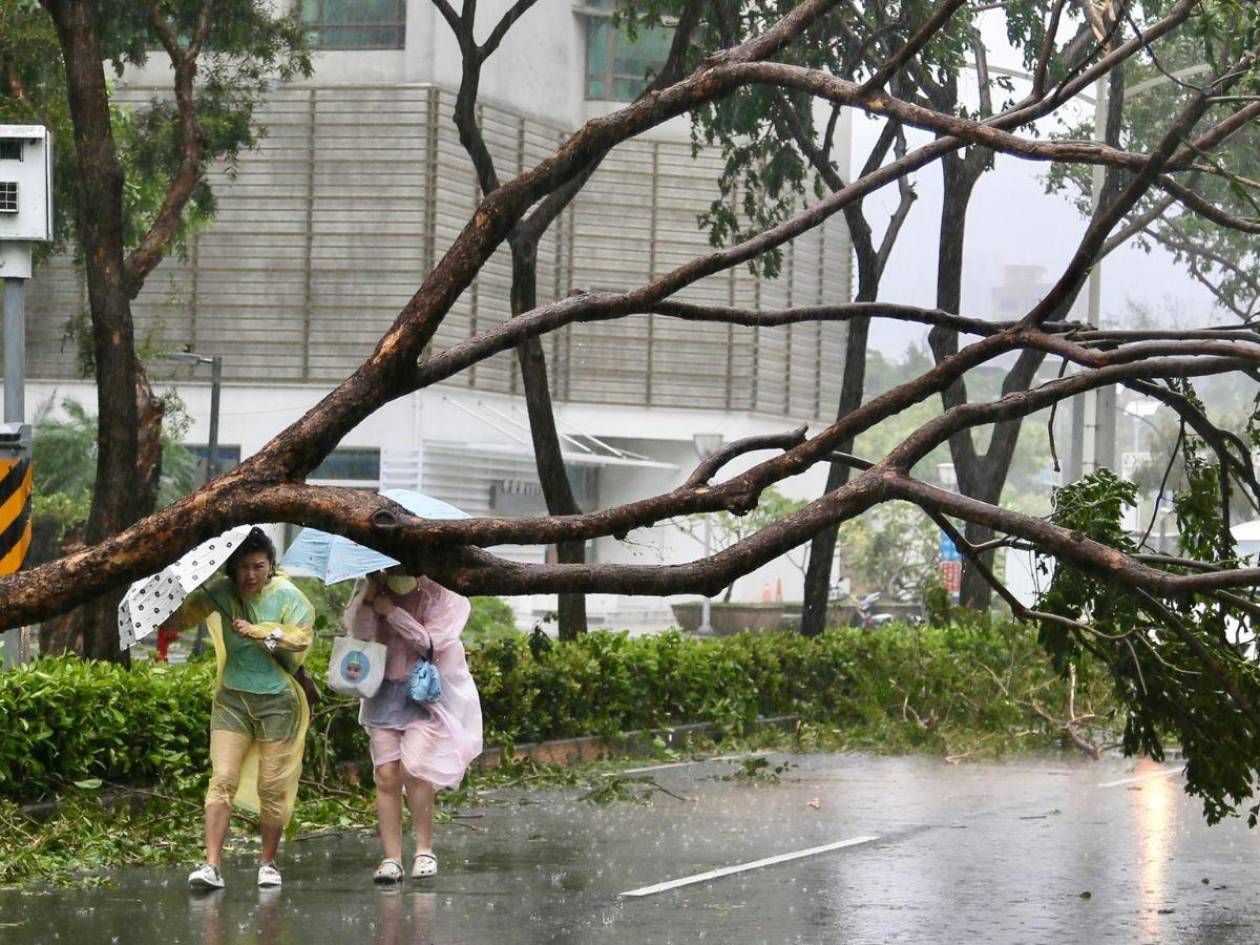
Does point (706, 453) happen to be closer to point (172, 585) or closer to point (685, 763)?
point (685, 763)

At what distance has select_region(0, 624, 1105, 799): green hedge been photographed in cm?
1235

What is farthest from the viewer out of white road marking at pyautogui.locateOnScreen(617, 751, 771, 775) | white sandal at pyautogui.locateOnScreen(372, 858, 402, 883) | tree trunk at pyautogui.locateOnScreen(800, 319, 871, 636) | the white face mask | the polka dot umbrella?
tree trunk at pyautogui.locateOnScreen(800, 319, 871, 636)

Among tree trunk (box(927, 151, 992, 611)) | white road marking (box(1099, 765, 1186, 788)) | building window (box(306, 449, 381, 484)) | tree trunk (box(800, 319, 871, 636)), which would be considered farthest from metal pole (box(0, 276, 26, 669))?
building window (box(306, 449, 381, 484))

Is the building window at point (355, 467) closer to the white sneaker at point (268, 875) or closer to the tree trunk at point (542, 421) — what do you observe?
the tree trunk at point (542, 421)

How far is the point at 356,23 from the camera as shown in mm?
47375

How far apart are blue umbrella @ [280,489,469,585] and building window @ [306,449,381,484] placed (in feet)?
119

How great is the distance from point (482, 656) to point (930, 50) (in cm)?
808

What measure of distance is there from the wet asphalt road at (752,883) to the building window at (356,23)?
111 ft

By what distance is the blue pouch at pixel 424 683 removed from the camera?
11.0 metres

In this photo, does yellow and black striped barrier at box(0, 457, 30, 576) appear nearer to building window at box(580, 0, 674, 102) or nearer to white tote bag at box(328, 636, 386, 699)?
white tote bag at box(328, 636, 386, 699)

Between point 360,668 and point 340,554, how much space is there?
601 millimetres

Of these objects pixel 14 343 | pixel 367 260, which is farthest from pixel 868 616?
pixel 14 343

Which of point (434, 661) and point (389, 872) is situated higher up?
point (434, 661)

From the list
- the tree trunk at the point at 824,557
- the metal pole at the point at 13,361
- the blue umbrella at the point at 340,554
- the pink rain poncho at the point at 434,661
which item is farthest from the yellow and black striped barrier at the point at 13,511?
the tree trunk at the point at 824,557
